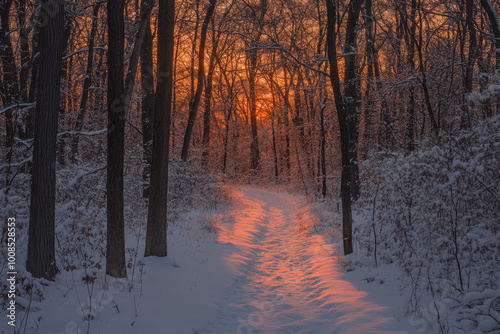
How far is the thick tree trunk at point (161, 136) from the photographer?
694 centimetres

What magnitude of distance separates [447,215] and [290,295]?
10.9ft

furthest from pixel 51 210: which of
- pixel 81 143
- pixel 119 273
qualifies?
pixel 81 143

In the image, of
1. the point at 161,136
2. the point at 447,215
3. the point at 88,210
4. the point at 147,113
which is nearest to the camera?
the point at 447,215

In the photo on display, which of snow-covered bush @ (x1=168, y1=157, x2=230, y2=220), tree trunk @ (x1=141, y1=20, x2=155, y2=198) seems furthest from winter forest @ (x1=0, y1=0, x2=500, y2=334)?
snow-covered bush @ (x1=168, y1=157, x2=230, y2=220)

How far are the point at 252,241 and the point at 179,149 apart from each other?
44.3 feet

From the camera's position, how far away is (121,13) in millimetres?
5395

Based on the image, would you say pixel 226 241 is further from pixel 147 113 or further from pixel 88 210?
pixel 147 113

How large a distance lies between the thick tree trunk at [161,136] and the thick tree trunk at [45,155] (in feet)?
7.36

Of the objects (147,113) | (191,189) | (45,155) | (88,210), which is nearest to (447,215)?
(45,155)

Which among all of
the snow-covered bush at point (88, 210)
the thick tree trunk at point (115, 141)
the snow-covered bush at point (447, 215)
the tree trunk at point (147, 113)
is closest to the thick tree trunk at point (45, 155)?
the snow-covered bush at point (88, 210)

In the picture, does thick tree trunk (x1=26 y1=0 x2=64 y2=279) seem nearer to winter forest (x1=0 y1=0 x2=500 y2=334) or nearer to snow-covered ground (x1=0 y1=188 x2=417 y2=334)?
winter forest (x1=0 y1=0 x2=500 y2=334)

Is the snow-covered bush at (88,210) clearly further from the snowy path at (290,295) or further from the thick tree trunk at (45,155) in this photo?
the snowy path at (290,295)

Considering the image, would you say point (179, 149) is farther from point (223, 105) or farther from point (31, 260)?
point (31, 260)

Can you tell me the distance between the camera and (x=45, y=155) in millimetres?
4863
